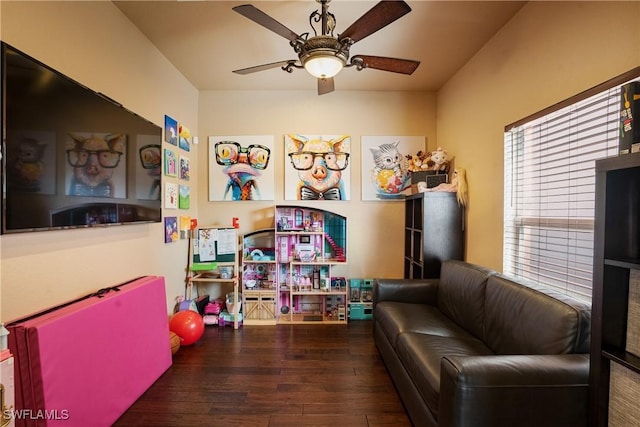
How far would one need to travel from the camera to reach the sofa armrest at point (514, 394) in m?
1.16

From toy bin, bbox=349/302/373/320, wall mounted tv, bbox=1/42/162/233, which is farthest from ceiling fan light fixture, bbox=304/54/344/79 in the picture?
toy bin, bbox=349/302/373/320

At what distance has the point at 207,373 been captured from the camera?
231 centimetres

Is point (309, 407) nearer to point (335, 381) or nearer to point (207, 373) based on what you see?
point (335, 381)

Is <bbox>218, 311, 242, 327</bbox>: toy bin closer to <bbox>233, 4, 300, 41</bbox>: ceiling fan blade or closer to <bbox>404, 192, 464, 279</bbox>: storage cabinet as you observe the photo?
<bbox>404, 192, 464, 279</bbox>: storage cabinet

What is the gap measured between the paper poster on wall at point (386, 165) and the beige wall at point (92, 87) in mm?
2348

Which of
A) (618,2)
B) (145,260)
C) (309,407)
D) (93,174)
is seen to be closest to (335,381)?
(309,407)

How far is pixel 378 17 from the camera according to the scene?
1.60 m

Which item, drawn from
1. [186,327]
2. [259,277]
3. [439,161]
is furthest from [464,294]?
[186,327]

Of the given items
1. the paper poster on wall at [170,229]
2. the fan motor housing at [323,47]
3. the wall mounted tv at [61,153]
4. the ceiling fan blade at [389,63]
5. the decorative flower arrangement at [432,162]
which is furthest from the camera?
the decorative flower arrangement at [432,162]

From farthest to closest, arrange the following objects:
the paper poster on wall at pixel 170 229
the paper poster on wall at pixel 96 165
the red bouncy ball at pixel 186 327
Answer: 1. the paper poster on wall at pixel 170 229
2. the red bouncy ball at pixel 186 327
3. the paper poster on wall at pixel 96 165

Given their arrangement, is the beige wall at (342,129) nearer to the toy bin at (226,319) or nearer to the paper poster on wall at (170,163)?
the paper poster on wall at (170,163)

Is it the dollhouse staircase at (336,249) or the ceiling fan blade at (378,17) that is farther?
the dollhouse staircase at (336,249)

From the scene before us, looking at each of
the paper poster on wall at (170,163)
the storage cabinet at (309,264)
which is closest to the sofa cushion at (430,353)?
the storage cabinet at (309,264)

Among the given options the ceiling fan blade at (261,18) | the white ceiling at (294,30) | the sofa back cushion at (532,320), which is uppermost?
the white ceiling at (294,30)
